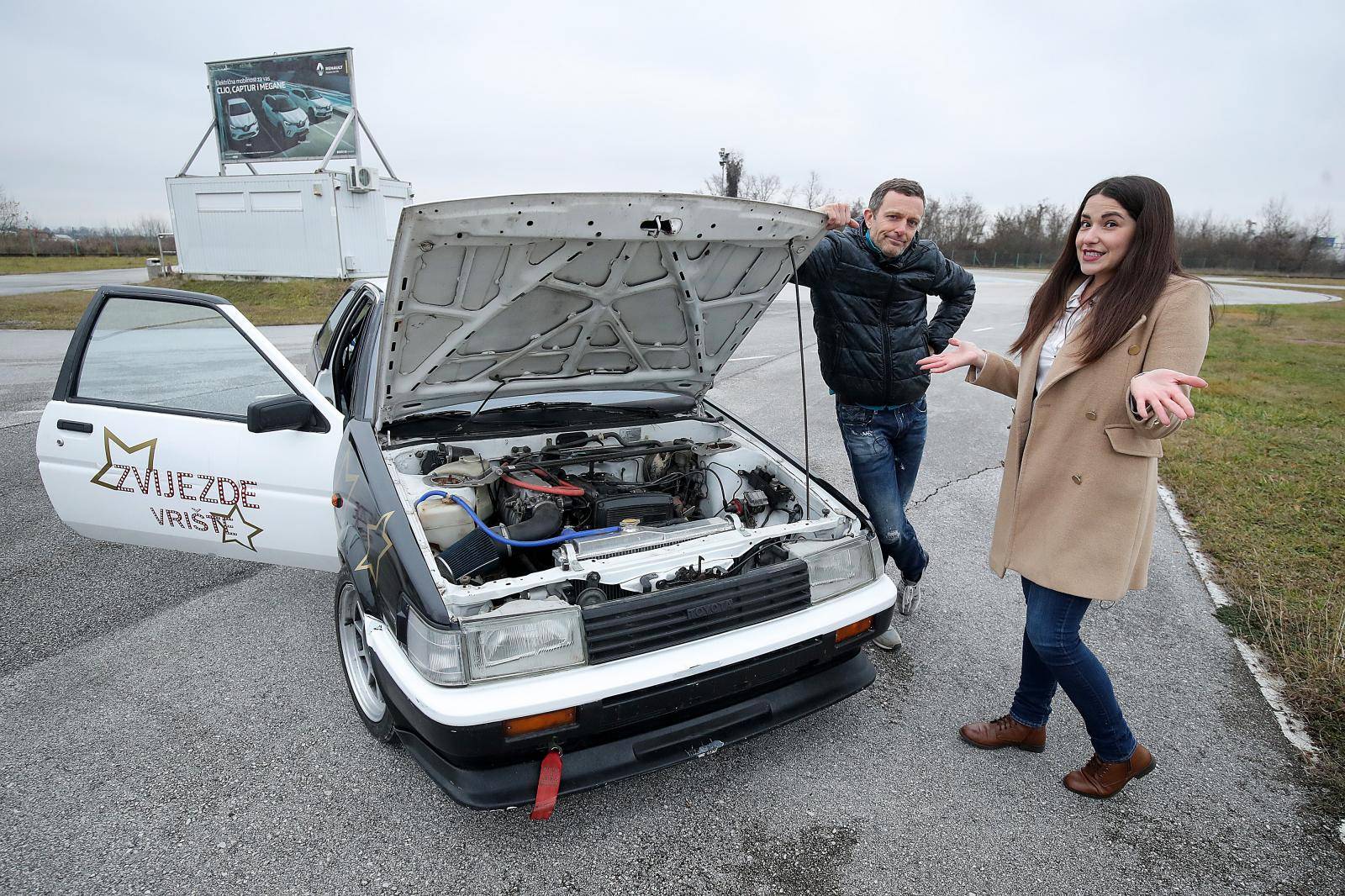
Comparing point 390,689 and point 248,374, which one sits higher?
point 248,374

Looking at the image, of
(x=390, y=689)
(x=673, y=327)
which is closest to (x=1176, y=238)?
(x=673, y=327)

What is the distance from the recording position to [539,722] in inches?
75.0

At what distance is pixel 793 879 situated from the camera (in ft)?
6.57

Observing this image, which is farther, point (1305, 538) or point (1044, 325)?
point (1305, 538)

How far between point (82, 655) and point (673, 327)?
9.43ft

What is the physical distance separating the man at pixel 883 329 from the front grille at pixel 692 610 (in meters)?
0.96

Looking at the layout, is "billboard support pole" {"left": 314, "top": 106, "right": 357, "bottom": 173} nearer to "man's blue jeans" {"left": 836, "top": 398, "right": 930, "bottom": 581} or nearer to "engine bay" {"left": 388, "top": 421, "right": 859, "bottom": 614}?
"engine bay" {"left": 388, "top": 421, "right": 859, "bottom": 614}

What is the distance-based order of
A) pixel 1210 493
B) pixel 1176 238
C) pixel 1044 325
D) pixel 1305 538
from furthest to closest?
pixel 1210 493
pixel 1305 538
pixel 1044 325
pixel 1176 238

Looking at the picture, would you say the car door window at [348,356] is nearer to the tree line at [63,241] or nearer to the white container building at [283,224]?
the white container building at [283,224]

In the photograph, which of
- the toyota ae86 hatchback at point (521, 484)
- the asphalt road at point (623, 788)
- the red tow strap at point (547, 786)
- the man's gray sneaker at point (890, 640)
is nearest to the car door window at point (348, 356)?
the toyota ae86 hatchback at point (521, 484)

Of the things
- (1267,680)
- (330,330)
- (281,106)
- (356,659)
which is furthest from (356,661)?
(281,106)

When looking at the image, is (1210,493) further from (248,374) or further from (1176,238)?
(248,374)

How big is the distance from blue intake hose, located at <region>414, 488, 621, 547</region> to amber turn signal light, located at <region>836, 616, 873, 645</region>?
84cm

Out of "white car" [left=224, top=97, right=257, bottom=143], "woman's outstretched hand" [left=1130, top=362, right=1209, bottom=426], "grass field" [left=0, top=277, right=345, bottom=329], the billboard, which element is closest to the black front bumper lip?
"woman's outstretched hand" [left=1130, top=362, right=1209, bottom=426]
